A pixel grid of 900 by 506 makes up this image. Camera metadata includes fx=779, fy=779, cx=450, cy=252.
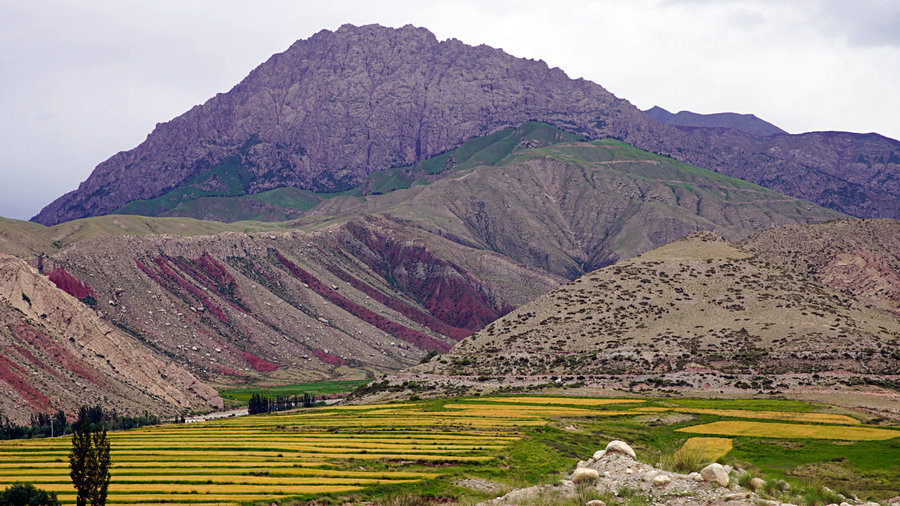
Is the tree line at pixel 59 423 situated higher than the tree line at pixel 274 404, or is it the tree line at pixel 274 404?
the tree line at pixel 59 423

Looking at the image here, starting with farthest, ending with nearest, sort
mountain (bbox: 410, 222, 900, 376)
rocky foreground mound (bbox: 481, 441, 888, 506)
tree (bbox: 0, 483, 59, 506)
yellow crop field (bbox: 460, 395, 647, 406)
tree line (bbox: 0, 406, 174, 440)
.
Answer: tree line (bbox: 0, 406, 174, 440) < mountain (bbox: 410, 222, 900, 376) < yellow crop field (bbox: 460, 395, 647, 406) < tree (bbox: 0, 483, 59, 506) < rocky foreground mound (bbox: 481, 441, 888, 506)

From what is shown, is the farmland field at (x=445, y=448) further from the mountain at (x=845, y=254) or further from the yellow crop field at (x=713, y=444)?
the mountain at (x=845, y=254)

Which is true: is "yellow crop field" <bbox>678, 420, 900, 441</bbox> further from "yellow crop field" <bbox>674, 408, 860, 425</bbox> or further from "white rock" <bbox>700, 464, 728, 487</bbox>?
"white rock" <bbox>700, 464, 728, 487</bbox>

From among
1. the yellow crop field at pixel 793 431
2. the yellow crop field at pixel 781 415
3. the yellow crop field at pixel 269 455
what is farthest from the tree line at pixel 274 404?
the yellow crop field at pixel 793 431

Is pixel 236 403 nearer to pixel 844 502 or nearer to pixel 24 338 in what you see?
pixel 24 338

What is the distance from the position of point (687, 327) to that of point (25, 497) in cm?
9770

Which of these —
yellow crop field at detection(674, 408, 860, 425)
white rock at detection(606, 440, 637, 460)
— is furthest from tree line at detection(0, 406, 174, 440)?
white rock at detection(606, 440, 637, 460)

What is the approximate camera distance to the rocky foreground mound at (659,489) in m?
36.6

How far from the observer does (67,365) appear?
15038cm

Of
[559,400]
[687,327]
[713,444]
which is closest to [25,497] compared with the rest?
[713,444]

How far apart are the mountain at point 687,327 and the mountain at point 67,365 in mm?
64565

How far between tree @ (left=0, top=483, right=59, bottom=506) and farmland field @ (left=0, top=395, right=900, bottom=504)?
3.30 meters

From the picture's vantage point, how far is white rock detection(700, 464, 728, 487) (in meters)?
37.7

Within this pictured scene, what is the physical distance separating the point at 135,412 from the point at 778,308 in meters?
112
